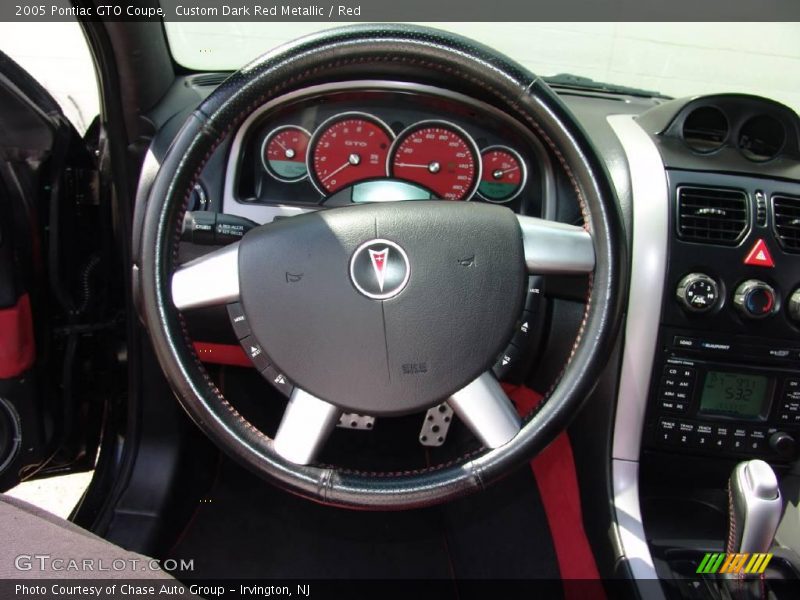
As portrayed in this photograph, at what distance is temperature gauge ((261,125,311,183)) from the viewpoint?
5.06 ft

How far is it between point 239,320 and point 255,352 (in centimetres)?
6

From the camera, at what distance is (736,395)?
1.43 metres

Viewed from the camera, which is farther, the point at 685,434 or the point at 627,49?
the point at 627,49

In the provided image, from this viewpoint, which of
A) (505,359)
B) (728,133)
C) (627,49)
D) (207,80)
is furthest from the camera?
(627,49)

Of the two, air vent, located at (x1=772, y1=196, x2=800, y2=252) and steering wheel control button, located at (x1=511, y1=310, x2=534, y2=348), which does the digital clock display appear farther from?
steering wheel control button, located at (x1=511, y1=310, x2=534, y2=348)

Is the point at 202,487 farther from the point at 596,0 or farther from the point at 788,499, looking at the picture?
the point at 596,0

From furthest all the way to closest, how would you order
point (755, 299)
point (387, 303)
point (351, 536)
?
point (351, 536) → point (755, 299) → point (387, 303)

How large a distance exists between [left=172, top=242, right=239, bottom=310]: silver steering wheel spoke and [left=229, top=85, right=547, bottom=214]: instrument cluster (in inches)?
19.0

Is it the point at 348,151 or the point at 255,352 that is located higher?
the point at 348,151

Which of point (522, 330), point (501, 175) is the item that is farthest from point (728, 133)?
point (522, 330)

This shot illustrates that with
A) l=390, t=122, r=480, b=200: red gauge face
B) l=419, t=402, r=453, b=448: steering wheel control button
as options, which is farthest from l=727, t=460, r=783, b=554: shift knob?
l=390, t=122, r=480, b=200: red gauge face

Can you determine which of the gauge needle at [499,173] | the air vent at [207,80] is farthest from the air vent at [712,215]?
the air vent at [207,80]

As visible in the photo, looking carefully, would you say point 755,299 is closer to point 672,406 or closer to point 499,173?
point 672,406

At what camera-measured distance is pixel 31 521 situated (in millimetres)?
844
